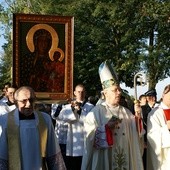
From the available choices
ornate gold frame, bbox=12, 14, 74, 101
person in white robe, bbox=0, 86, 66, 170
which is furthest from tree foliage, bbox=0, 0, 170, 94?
person in white robe, bbox=0, 86, 66, 170

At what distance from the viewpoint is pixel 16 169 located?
5.51 meters

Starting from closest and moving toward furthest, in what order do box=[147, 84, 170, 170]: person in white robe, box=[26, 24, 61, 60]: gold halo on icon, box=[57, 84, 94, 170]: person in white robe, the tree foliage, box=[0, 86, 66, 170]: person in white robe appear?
box=[0, 86, 66, 170]: person in white robe, box=[147, 84, 170, 170]: person in white robe, box=[57, 84, 94, 170]: person in white robe, box=[26, 24, 61, 60]: gold halo on icon, the tree foliage

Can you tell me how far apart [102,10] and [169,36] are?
388cm

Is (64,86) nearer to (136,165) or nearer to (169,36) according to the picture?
(136,165)

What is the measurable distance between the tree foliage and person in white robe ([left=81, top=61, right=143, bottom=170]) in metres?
19.4

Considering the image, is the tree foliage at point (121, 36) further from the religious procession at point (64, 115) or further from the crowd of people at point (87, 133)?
the crowd of people at point (87, 133)

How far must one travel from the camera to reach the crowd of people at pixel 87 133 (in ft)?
18.3

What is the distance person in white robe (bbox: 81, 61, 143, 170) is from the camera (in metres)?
6.88

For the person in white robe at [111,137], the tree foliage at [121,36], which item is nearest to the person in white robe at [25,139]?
the person in white robe at [111,137]

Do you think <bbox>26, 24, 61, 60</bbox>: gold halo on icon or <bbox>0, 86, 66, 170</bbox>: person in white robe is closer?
<bbox>0, 86, 66, 170</bbox>: person in white robe

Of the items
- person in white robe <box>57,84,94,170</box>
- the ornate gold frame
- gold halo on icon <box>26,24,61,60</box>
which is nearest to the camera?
person in white robe <box>57,84,94,170</box>

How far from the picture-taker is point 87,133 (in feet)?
22.9

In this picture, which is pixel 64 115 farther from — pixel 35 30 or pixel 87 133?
pixel 35 30

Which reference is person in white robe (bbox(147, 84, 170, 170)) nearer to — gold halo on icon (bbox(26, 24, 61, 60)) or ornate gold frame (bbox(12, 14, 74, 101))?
ornate gold frame (bbox(12, 14, 74, 101))
